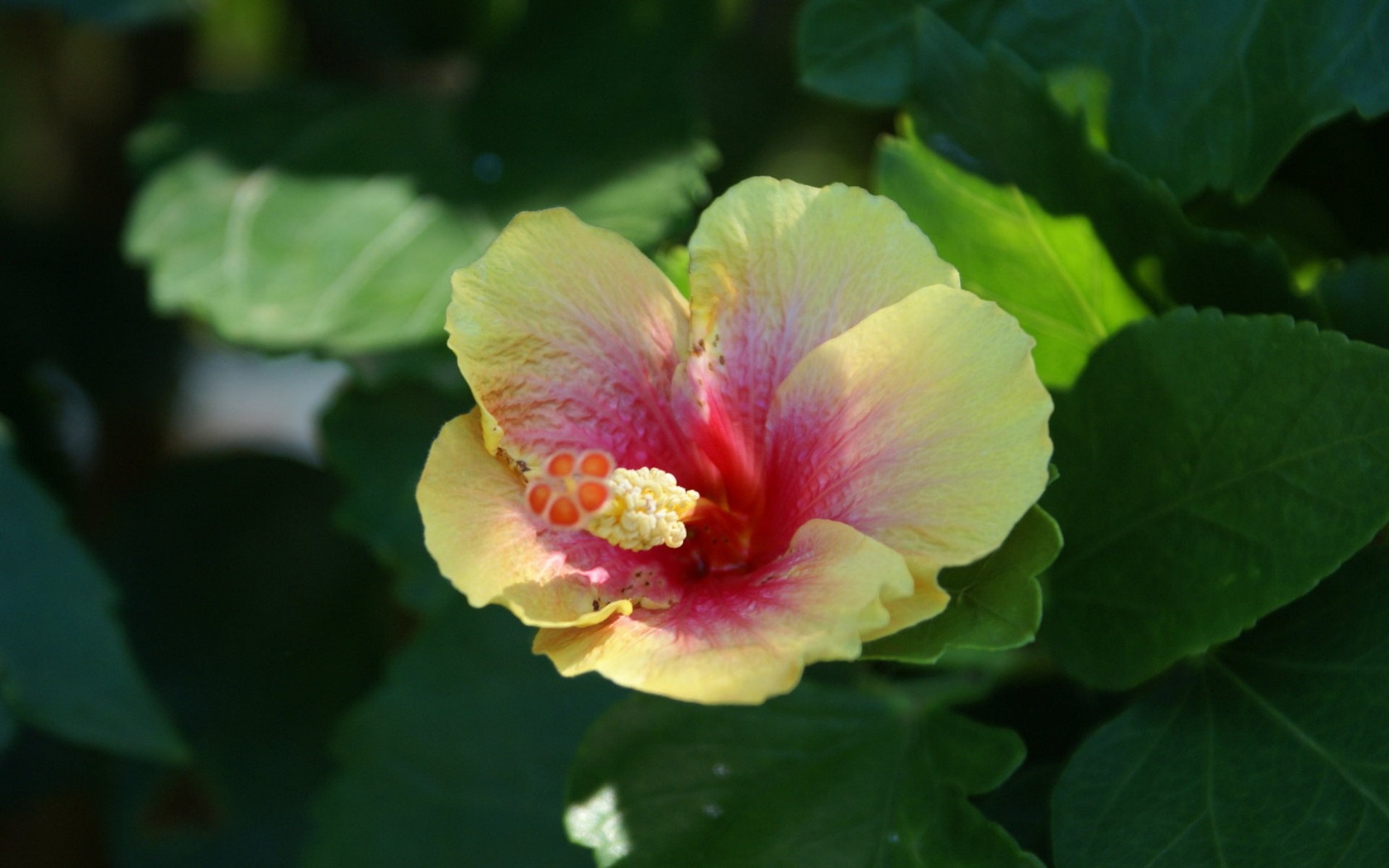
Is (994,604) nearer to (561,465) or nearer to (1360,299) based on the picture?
(561,465)

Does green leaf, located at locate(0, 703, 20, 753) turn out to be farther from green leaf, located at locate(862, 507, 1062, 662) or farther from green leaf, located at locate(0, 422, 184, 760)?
green leaf, located at locate(862, 507, 1062, 662)

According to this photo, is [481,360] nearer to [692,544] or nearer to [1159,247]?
[692,544]

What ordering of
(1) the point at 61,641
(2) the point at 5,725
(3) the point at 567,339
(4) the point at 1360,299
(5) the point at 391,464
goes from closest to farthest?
(3) the point at 567,339 < (4) the point at 1360,299 < (2) the point at 5,725 < (1) the point at 61,641 < (5) the point at 391,464

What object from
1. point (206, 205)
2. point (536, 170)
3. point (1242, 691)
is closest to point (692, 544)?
point (1242, 691)

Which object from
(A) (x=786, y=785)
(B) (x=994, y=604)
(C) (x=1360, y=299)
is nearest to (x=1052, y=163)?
(C) (x=1360, y=299)

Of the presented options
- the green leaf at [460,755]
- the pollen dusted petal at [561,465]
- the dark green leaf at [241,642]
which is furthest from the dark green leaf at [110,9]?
the pollen dusted petal at [561,465]

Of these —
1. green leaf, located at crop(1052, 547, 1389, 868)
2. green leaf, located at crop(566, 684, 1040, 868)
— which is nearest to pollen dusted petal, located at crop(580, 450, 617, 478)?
green leaf, located at crop(566, 684, 1040, 868)

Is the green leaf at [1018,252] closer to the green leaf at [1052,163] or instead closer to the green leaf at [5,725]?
the green leaf at [1052,163]
